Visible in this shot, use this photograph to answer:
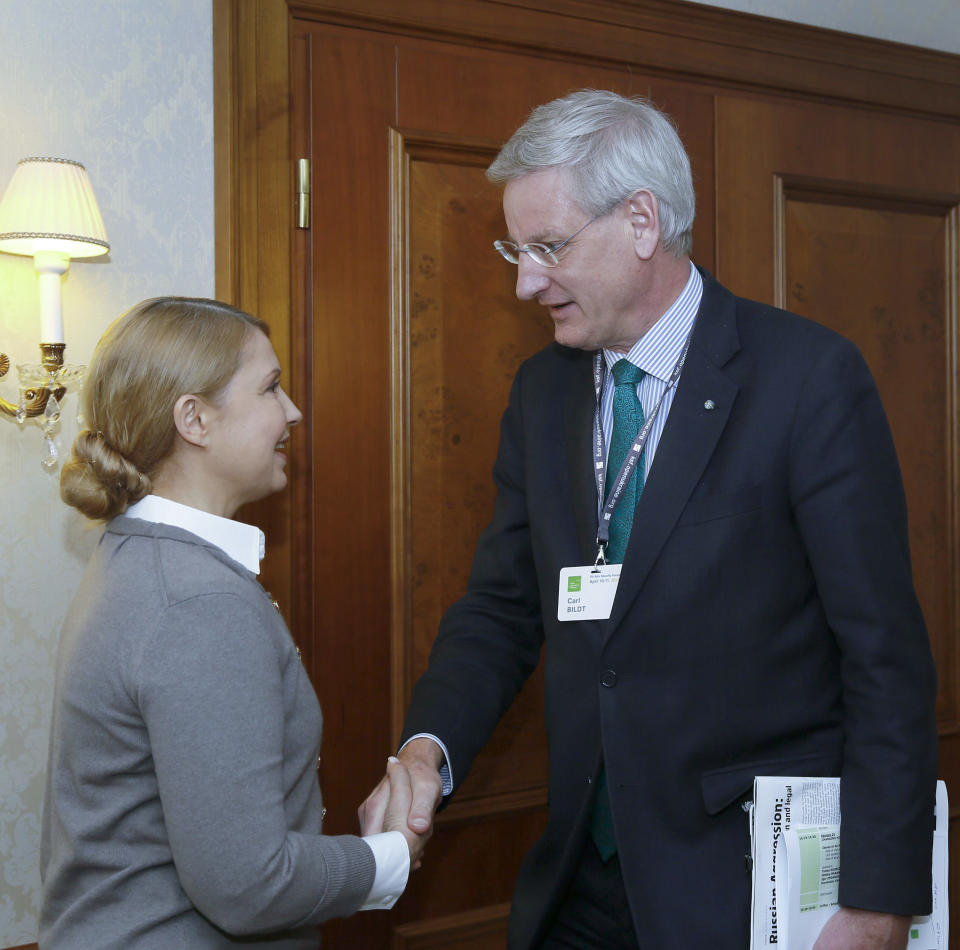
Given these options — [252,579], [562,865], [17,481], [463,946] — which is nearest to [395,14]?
[17,481]

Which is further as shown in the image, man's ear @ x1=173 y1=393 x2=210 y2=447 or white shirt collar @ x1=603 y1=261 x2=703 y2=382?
white shirt collar @ x1=603 y1=261 x2=703 y2=382

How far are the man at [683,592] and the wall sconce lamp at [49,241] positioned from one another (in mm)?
744

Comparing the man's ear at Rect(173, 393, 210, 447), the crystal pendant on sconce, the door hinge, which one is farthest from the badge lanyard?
the crystal pendant on sconce

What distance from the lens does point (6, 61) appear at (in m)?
1.96

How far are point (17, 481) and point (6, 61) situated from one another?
2.56ft

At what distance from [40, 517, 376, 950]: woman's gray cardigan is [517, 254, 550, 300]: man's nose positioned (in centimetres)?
66

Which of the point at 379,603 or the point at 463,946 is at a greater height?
the point at 379,603

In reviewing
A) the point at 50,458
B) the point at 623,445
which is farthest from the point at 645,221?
the point at 50,458

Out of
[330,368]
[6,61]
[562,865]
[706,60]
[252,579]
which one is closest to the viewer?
[252,579]

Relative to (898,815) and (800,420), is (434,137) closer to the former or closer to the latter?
(800,420)

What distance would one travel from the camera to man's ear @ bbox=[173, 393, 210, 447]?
1.44 m

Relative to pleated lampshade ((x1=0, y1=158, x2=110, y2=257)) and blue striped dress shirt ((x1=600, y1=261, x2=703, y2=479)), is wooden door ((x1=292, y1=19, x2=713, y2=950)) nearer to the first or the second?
Result: pleated lampshade ((x1=0, y1=158, x2=110, y2=257))

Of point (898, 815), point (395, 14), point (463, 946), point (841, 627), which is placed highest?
point (395, 14)

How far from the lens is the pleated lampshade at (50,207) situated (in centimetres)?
182
